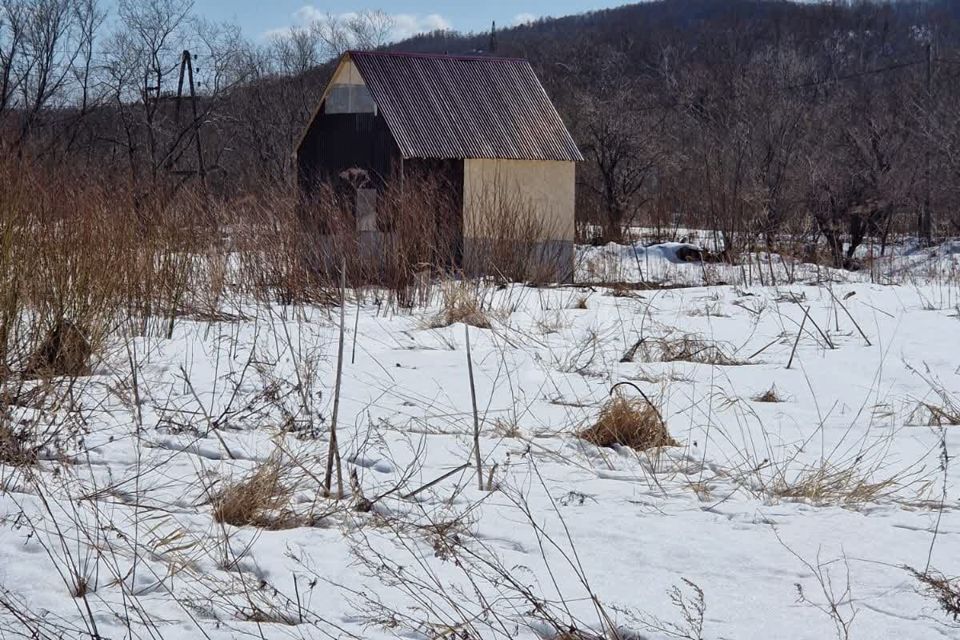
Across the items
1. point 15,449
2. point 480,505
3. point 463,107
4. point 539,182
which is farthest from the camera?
point 539,182

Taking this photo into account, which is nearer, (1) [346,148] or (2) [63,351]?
(2) [63,351]

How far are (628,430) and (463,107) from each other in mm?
16045

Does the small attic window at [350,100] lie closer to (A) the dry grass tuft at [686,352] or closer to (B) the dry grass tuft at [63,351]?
(A) the dry grass tuft at [686,352]

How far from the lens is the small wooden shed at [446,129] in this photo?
1889 centimetres

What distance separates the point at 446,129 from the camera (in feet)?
62.7

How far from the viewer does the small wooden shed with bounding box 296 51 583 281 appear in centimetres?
1889

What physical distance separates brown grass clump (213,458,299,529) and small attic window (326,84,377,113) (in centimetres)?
1662

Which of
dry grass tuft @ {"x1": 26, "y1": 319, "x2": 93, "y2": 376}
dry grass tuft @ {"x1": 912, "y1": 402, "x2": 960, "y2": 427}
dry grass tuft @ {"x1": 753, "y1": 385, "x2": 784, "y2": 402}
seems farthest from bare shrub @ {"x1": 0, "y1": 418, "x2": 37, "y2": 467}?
dry grass tuft @ {"x1": 912, "y1": 402, "x2": 960, "y2": 427}

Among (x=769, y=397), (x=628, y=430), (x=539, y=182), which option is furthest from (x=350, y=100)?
(x=628, y=430)

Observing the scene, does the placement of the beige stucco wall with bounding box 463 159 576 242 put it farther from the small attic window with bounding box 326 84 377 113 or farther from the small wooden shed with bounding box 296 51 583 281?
the small attic window with bounding box 326 84 377 113

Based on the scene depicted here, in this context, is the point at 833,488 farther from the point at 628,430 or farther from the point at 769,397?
the point at 769,397

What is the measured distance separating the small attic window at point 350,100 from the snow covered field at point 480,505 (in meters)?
13.9

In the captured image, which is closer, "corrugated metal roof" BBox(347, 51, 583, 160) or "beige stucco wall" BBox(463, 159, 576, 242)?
"corrugated metal roof" BBox(347, 51, 583, 160)

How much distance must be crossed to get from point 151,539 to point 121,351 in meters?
2.91
